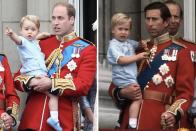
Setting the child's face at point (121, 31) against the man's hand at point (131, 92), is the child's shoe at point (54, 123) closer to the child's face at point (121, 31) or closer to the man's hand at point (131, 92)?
the man's hand at point (131, 92)

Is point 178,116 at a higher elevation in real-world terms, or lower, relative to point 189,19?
lower

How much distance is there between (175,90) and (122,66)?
370 millimetres

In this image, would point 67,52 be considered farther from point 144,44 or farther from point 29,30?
point 144,44

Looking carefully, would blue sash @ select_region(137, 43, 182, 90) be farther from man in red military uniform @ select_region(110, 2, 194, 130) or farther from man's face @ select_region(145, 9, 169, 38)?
man's face @ select_region(145, 9, 169, 38)

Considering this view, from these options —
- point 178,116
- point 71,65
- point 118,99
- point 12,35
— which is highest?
point 12,35

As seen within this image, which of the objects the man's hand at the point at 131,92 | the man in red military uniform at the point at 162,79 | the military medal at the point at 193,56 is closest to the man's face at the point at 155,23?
the man in red military uniform at the point at 162,79

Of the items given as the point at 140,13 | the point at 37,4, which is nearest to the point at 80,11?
the point at 37,4

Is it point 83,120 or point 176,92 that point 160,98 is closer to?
point 176,92

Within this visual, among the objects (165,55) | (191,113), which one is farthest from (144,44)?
(191,113)

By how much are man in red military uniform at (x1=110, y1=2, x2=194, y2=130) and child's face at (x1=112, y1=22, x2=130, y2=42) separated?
0.15 m

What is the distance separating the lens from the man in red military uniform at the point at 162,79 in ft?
14.4

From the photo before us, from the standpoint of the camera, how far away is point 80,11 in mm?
5730

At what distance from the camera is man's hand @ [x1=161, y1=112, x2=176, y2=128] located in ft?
14.2

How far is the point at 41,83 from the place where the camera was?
4.75 m
